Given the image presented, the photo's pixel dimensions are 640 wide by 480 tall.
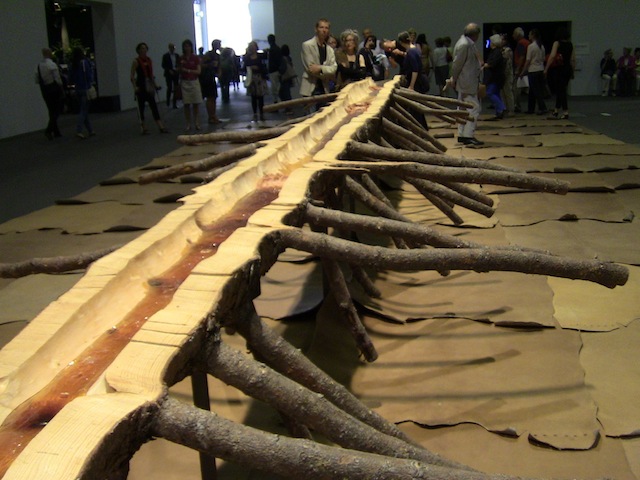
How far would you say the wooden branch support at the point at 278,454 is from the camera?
116 cm

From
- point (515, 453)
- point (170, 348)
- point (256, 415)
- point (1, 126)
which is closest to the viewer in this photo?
point (170, 348)

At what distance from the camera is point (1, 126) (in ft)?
31.3

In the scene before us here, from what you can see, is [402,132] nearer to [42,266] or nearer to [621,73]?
[42,266]

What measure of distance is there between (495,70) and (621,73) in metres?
5.49

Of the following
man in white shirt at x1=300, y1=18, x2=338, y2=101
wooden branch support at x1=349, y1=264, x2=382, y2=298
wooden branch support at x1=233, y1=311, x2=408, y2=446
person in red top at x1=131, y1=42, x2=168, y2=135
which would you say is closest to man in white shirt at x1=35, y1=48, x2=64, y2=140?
person in red top at x1=131, y1=42, x2=168, y2=135

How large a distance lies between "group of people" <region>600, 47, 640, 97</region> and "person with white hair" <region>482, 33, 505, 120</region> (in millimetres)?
4872

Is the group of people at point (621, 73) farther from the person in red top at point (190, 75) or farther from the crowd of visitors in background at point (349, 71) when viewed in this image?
the person in red top at point (190, 75)

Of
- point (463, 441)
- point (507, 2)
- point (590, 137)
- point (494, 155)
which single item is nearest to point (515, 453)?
point (463, 441)

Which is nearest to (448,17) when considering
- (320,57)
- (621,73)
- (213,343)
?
(621,73)

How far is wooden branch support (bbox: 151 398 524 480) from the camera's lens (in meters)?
1.16

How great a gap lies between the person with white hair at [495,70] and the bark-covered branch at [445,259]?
7572mm

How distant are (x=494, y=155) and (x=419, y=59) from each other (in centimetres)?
199

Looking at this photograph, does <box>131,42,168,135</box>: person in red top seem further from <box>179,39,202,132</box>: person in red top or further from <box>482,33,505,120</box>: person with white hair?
<box>482,33,505,120</box>: person with white hair

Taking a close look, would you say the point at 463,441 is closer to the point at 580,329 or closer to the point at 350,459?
the point at 580,329
